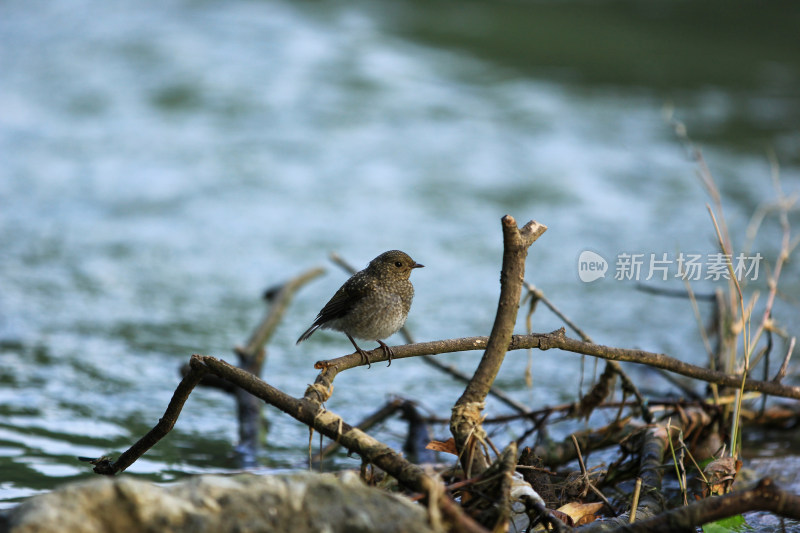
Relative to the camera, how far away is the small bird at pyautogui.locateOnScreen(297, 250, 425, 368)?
303 cm

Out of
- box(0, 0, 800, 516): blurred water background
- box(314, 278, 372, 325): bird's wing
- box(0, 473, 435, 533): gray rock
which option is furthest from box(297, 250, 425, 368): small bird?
box(0, 473, 435, 533): gray rock

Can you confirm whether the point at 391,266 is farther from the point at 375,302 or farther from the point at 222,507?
the point at 222,507

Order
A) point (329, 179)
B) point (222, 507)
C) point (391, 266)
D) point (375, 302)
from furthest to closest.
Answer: point (329, 179) → point (391, 266) → point (375, 302) → point (222, 507)

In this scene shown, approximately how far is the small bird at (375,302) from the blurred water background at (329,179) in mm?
961

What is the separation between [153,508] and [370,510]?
0.43 meters

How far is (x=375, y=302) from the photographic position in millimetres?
3033

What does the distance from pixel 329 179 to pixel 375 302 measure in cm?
574

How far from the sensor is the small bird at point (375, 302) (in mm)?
3033

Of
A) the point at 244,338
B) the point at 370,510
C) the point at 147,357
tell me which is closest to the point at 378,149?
the point at 244,338

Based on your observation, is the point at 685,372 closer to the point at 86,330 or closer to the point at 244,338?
the point at 244,338

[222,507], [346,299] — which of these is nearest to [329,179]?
[346,299]

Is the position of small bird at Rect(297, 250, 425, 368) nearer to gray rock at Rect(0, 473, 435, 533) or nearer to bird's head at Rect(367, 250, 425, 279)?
bird's head at Rect(367, 250, 425, 279)

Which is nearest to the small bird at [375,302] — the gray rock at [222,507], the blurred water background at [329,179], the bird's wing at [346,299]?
the bird's wing at [346,299]

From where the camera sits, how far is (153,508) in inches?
65.7
